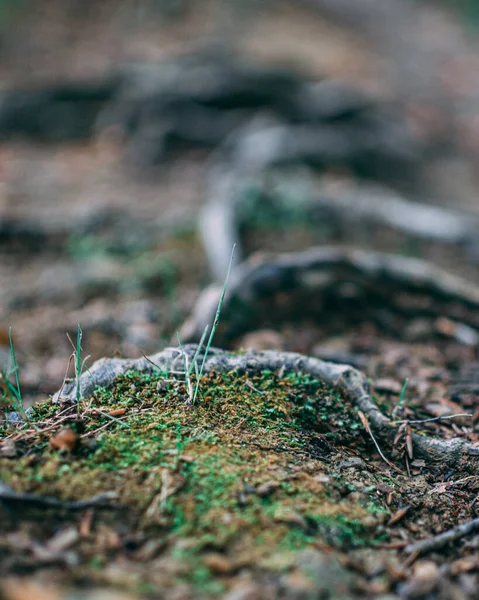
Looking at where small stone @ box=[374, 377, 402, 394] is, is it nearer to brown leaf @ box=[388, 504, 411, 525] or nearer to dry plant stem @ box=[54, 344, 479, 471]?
dry plant stem @ box=[54, 344, 479, 471]

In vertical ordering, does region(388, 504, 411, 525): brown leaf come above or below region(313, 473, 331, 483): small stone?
below

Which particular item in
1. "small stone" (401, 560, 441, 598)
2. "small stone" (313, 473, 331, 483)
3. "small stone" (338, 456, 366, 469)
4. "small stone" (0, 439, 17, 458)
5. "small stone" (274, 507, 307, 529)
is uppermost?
"small stone" (0, 439, 17, 458)

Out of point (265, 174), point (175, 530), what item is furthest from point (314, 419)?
point (265, 174)

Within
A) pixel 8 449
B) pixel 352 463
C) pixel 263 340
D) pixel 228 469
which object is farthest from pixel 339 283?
pixel 8 449

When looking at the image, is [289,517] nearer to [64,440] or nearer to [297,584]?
[297,584]

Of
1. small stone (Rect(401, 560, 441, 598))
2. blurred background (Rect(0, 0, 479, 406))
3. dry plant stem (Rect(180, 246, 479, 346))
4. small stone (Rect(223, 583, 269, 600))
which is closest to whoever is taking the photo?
small stone (Rect(223, 583, 269, 600))

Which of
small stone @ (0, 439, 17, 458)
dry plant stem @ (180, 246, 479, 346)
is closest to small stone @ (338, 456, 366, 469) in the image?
small stone @ (0, 439, 17, 458)

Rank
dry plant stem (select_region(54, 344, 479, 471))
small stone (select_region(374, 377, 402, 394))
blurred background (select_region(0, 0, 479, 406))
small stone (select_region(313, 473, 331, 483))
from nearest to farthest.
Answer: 1. small stone (select_region(313, 473, 331, 483))
2. dry plant stem (select_region(54, 344, 479, 471))
3. small stone (select_region(374, 377, 402, 394))
4. blurred background (select_region(0, 0, 479, 406))
